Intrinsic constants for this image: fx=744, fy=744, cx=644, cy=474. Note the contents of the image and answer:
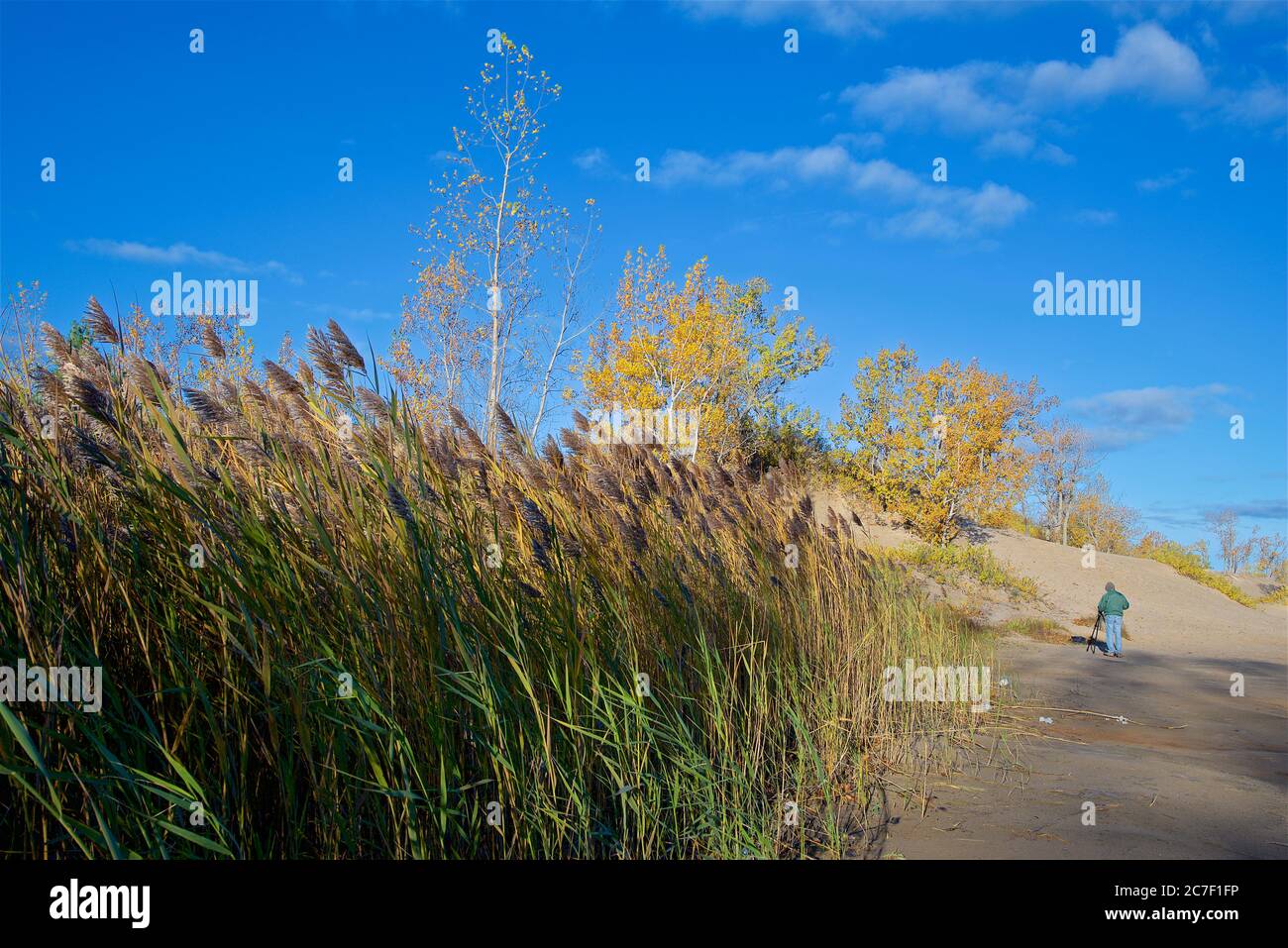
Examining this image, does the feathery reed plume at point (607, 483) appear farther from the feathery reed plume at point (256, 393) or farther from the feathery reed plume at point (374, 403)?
the feathery reed plume at point (256, 393)

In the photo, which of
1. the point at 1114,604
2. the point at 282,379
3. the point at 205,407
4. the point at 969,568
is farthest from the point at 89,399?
the point at 969,568

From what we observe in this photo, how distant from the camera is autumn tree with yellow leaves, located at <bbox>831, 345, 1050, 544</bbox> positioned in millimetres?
23453

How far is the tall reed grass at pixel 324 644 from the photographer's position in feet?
5.99

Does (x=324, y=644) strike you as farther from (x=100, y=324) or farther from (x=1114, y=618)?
(x=1114, y=618)

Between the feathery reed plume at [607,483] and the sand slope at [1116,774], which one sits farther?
the feathery reed plume at [607,483]

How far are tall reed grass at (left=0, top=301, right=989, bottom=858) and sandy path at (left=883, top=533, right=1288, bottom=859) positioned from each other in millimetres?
536

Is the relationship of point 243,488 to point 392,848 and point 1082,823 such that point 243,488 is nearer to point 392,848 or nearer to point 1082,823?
point 392,848

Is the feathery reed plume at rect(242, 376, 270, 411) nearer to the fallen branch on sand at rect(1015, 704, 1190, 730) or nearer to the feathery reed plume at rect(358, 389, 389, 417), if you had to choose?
the feathery reed plume at rect(358, 389, 389, 417)

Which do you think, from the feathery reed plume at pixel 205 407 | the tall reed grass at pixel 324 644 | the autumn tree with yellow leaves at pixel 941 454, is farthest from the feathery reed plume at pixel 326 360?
the autumn tree with yellow leaves at pixel 941 454

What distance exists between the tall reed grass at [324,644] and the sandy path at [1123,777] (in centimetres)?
54

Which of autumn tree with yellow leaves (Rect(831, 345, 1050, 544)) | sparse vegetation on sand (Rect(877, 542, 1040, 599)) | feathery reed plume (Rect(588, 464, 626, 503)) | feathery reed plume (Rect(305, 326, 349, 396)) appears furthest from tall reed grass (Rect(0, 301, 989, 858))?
autumn tree with yellow leaves (Rect(831, 345, 1050, 544))

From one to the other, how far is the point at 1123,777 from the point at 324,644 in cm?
401
